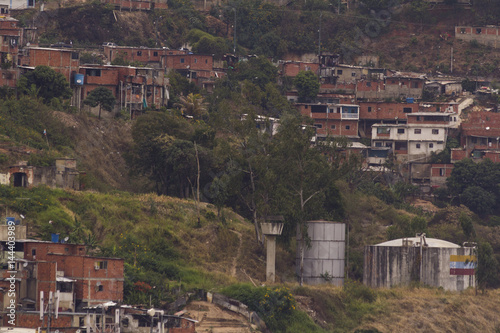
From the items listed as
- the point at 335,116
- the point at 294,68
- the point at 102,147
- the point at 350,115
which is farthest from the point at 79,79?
the point at 294,68

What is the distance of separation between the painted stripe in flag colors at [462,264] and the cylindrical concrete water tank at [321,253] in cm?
505

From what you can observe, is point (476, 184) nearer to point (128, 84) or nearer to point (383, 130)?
point (383, 130)

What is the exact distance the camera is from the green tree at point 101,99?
62.0 meters

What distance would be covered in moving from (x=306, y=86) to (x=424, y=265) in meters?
36.4

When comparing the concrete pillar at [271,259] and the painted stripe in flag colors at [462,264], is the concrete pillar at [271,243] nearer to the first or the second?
the concrete pillar at [271,259]

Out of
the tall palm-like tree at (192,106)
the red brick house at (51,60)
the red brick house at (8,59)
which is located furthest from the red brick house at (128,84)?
the red brick house at (8,59)

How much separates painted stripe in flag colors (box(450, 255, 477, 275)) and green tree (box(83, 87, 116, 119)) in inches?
1044

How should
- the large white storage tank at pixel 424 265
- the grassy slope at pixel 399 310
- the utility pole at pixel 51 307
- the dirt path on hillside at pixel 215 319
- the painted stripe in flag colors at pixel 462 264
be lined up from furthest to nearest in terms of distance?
1. the painted stripe in flag colors at pixel 462 264
2. the large white storage tank at pixel 424 265
3. the grassy slope at pixel 399 310
4. the dirt path on hillside at pixel 215 319
5. the utility pole at pixel 51 307

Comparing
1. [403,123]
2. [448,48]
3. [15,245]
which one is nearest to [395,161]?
[403,123]

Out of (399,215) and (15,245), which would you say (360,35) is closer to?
(399,215)

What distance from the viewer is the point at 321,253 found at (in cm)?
Result: 4425

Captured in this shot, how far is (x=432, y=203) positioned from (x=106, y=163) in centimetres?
2509

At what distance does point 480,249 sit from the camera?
44344mm

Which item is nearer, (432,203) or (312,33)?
(432,203)
